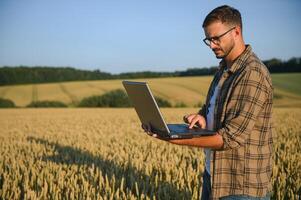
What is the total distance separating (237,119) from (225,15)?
668 mm

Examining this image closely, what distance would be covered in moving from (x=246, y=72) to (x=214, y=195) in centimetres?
84

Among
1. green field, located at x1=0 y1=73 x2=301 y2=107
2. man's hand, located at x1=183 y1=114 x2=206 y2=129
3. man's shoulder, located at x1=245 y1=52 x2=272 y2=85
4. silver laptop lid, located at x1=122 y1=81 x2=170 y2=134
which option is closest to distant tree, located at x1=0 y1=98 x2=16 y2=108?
green field, located at x1=0 y1=73 x2=301 y2=107

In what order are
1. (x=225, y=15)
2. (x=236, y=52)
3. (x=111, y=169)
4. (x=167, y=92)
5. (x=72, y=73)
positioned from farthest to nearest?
(x=72, y=73), (x=167, y=92), (x=111, y=169), (x=236, y=52), (x=225, y=15)

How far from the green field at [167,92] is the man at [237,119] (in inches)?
1429

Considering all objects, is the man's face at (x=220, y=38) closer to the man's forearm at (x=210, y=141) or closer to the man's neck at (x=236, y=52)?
the man's neck at (x=236, y=52)

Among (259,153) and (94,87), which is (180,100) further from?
(259,153)

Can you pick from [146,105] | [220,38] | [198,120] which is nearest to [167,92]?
[198,120]

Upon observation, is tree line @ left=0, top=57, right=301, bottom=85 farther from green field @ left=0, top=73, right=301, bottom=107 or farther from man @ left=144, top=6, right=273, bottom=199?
man @ left=144, top=6, right=273, bottom=199

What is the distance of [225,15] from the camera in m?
2.62

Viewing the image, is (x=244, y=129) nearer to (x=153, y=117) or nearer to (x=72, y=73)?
(x=153, y=117)

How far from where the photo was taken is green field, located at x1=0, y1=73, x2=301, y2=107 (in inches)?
1629

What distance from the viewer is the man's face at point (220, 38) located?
8.59ft

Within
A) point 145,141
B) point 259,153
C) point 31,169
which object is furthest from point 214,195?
point 145,141

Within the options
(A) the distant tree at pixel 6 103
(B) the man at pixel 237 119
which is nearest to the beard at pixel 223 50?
(B) the man at pixel 237 119
